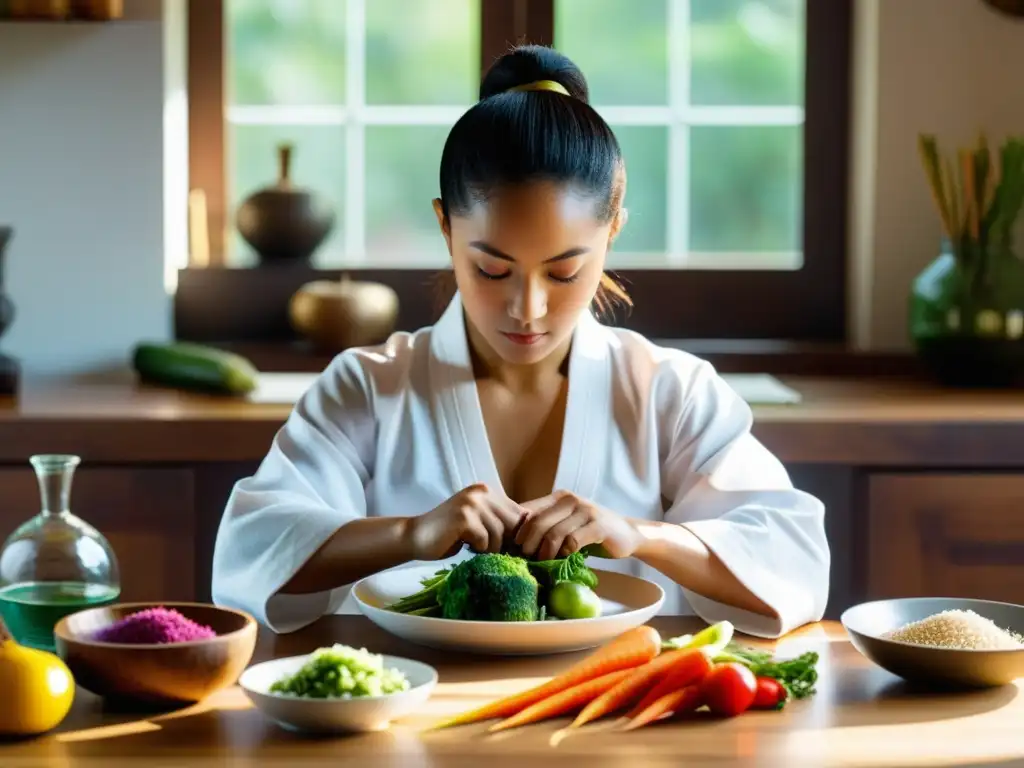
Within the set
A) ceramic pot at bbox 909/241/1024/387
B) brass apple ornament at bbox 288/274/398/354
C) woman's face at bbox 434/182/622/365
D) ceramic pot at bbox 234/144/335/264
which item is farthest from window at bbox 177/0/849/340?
woman's face at bbox 434/182/622/365

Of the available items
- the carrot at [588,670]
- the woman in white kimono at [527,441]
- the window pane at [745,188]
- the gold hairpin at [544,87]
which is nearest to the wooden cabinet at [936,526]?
the woman in white kimono at [527,441]

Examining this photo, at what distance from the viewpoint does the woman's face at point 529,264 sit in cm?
178

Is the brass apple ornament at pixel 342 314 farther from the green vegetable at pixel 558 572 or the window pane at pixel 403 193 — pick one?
the green vegetable at pixel 558 572

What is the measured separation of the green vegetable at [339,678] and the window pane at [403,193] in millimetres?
2249

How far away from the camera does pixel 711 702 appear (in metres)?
1.32

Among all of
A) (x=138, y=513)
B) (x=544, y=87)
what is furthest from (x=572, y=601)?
(x=138, y=513)

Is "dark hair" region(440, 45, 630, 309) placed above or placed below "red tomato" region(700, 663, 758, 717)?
above

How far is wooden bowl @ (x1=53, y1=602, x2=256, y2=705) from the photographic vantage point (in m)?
1.29

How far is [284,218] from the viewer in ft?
10.8

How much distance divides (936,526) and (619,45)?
1.35m

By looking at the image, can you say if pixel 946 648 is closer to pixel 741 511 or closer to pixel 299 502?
pixel 741 511

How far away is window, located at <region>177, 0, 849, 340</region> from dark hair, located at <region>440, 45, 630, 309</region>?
4.84ft

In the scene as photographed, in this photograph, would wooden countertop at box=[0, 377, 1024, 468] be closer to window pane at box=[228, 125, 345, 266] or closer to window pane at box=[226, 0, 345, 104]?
window pane at box=[228, 125, 345, 266]

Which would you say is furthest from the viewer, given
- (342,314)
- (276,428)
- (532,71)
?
(342,314)
